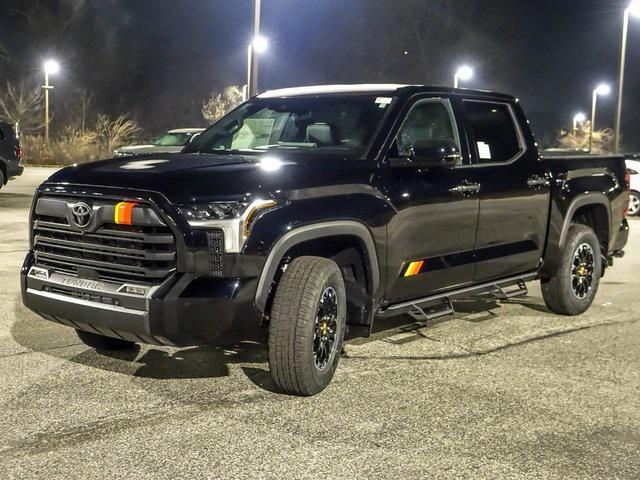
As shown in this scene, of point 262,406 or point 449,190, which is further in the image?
point 449,190

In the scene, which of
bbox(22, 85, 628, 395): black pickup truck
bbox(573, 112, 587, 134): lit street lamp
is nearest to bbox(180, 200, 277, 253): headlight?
bbox(22, 85, 628, 395): black pickup truck

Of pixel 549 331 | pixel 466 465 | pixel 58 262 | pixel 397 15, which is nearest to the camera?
pixel 466 465

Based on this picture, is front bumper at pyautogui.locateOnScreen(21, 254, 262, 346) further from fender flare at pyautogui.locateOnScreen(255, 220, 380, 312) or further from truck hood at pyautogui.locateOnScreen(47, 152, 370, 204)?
truck hood at pyautogui.locateOnScreen(47, 152, 370, 204)

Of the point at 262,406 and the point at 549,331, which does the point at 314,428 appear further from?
the point at 549,331

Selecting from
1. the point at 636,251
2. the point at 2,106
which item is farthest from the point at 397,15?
the point at 636,251

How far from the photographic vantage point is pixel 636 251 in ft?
40.7

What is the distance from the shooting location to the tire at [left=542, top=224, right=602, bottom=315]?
7062 mm

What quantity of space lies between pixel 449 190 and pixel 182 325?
87.5 inches

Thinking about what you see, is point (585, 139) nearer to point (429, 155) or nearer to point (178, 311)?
point (429, 155)

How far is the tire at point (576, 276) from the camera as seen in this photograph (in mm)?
7062

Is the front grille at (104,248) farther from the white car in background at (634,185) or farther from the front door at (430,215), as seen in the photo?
the white car in background at (634,185)

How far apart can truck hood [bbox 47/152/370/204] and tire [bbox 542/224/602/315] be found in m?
2.71

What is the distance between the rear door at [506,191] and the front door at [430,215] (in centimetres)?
17

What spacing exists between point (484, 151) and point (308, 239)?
217cm
